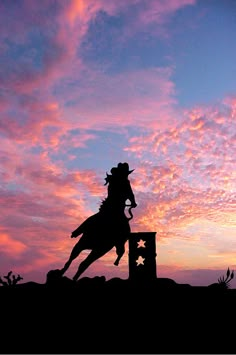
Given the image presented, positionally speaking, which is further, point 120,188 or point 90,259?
point 120,188

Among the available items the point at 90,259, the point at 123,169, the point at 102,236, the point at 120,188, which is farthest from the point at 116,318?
the point at 123,169

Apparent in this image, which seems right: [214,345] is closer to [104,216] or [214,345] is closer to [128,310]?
[128,310]

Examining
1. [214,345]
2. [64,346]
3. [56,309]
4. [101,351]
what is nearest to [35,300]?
[56,309]

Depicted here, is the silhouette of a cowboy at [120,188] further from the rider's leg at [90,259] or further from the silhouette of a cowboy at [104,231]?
the rider's leg at [90,259]

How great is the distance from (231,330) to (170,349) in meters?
1.55

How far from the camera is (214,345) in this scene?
9.91 meters

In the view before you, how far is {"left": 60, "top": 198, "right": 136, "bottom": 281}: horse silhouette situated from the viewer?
11977mm

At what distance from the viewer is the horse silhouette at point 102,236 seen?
1198cm

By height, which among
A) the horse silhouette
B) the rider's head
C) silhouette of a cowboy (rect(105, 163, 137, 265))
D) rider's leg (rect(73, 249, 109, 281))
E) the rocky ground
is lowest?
the rocky ground

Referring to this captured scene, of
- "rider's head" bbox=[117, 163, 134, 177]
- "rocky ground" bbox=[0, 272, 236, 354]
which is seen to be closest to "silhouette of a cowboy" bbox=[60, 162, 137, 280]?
"rider's head" bbox=[117, 163, 134, 177]

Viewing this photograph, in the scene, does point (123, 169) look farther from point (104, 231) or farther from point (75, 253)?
point (75, 253)

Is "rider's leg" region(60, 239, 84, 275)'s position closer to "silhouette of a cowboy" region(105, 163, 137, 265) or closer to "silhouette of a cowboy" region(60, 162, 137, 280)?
"silhouette of a cowboy" region(60, 162, 137, 280)

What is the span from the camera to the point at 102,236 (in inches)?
472

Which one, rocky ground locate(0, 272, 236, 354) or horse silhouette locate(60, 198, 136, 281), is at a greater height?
horse silhouette locate(60, 198, 136, 281)
